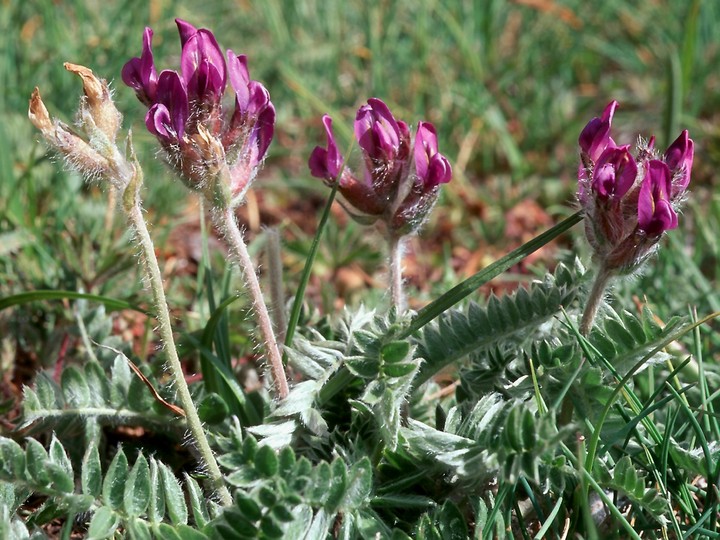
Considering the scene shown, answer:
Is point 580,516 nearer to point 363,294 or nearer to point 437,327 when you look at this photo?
point 437,327

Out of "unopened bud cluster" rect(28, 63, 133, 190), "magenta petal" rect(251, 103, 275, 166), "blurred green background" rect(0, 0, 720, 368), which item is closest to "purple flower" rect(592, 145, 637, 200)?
"magenta petal" rect(251, 103, 275, 166)

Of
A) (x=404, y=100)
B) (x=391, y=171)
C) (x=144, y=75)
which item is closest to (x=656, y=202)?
(x=391, y=171)

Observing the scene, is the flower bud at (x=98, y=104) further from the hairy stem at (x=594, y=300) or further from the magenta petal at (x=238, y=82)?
the hairy stem at (x=594, y=300)

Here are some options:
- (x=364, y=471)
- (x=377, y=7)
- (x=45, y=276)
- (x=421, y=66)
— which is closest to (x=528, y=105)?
(x=421, y=66)

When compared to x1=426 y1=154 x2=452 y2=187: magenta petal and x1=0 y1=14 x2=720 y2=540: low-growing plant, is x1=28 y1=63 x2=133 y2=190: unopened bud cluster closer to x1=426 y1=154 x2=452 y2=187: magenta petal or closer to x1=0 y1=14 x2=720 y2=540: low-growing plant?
x1=0 y1=14 x2=720 y2=540: low-growing plant

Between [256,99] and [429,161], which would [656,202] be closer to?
[429,161]

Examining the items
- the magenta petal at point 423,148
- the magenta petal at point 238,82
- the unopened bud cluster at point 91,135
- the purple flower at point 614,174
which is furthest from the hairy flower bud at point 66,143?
the purple flower at point 614,174

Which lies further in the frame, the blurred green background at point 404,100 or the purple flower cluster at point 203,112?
the blurred green background at point 404,100
